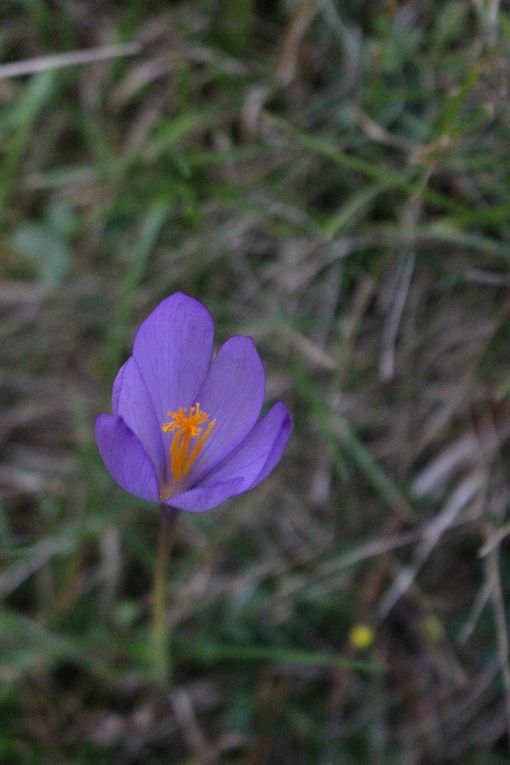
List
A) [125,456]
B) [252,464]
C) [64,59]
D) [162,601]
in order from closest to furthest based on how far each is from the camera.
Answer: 1. [125,456]
2. [252,464]
3. [162,601]
4. [64,59]

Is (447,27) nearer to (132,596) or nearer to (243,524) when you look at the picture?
(243,524)

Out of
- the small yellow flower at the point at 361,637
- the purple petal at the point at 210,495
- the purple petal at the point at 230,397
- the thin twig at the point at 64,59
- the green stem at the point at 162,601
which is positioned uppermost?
the thin twig at the point at 64,59

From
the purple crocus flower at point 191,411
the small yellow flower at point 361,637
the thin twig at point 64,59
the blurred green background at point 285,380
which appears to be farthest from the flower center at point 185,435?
the thin twig at point 64,59

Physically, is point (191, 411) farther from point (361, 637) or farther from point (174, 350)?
point (361, 637)

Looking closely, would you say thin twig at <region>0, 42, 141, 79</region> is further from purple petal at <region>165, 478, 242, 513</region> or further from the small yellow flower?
the small yellow flower

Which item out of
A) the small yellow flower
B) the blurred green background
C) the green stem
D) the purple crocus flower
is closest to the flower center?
the purple crocus flower

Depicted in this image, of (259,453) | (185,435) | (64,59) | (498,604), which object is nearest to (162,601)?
(185,435)

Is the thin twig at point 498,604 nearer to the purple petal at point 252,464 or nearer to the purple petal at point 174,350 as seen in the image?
the purple petal at point 252,464
